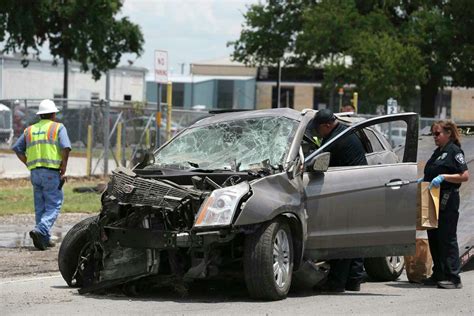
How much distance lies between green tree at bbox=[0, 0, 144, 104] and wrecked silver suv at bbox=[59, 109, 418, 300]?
87.3 ft

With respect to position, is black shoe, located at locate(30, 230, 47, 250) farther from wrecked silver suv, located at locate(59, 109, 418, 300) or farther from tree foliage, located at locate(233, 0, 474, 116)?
tree foliage, located at locate(233, 0, 474, 116)

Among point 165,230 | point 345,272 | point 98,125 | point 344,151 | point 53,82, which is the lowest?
point 345,272

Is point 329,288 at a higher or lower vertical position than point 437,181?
lower

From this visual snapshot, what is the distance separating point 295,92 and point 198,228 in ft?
214

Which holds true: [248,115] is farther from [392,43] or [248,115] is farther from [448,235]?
[392,43]

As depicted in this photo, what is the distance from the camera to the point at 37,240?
39.6 feet

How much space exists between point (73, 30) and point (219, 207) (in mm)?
30238

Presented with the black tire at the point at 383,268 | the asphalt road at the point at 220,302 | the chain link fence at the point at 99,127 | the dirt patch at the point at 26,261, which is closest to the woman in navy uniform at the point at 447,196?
the asphalt road at the point at 220,302

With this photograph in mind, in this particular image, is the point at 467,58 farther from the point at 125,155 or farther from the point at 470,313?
the point at 470,313

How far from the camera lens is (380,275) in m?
10.5

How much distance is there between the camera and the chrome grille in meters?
8.33

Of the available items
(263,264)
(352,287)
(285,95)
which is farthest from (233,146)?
(285,95)

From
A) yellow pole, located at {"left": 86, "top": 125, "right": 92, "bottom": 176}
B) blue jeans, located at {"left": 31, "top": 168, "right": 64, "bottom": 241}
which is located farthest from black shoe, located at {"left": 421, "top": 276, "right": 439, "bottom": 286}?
yellow pole, located at {"left": 86, "top": 125, "right": 92, "bottom": 176}

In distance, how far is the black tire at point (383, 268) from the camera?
10.5m
